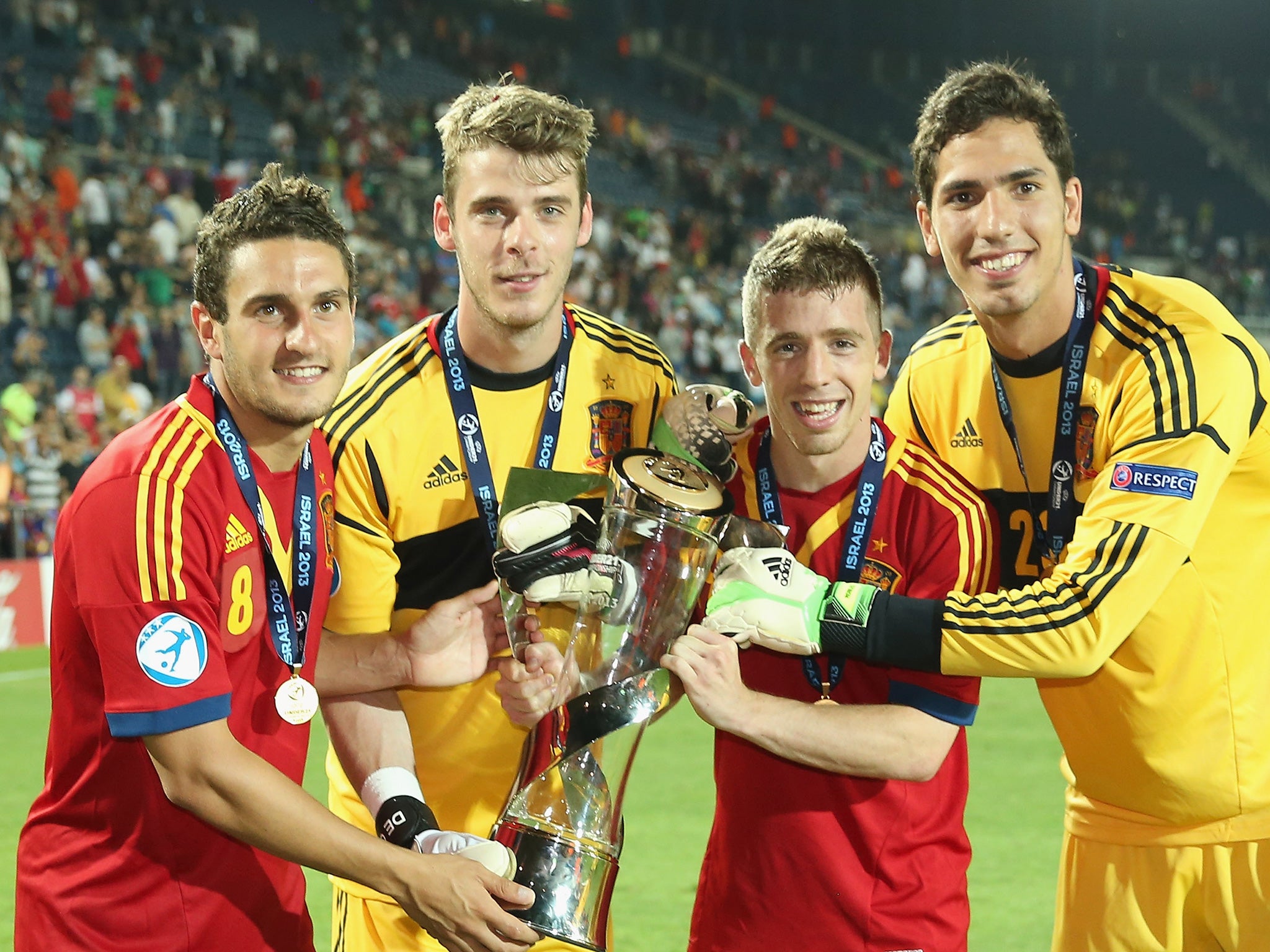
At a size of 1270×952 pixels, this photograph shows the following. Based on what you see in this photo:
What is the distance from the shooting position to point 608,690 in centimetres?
260

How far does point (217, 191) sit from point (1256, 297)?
77.9 feet

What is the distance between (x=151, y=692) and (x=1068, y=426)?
2129mm

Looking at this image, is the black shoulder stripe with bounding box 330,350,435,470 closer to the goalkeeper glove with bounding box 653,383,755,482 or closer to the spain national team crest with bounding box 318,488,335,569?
the spain national team crest with bounding box 318,488,335,569

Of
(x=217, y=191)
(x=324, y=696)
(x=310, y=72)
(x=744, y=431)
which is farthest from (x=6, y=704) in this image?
(x=310, y=72)

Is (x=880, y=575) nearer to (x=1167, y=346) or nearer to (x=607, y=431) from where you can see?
(x=607, y=431)

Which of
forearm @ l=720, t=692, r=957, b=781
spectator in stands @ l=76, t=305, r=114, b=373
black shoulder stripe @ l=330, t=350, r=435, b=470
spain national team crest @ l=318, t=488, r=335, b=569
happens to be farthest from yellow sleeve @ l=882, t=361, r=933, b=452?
spectator in stands @ l=76, t=305, r=114, b=373

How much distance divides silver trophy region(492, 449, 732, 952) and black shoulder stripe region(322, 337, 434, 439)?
0.70 meters

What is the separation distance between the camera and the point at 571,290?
19953mm

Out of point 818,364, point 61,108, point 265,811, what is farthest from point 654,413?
point 61,108

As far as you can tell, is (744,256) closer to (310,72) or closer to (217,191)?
(310,72)

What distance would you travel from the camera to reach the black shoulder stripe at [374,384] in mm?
3074

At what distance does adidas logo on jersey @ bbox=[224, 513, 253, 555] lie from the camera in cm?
261

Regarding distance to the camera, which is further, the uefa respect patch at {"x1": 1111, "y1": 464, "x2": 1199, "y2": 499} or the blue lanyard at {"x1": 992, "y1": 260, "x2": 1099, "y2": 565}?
the blue lanyard at {"x1": 992, "y1": 260, "x2": 1099, "y2": 565}

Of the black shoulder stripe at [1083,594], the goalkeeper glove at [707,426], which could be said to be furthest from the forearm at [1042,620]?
the goalkeeper glove at [707,426]
